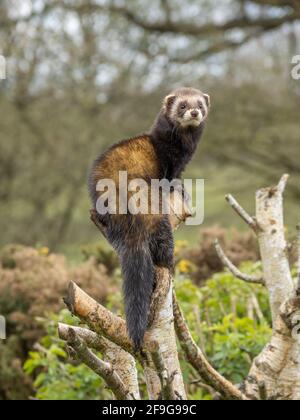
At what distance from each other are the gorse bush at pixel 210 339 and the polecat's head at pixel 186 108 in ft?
3.85

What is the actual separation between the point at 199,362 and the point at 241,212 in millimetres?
930

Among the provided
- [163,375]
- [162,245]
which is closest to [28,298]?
[162,245]

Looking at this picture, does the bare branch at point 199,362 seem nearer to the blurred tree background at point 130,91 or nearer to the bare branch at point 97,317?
the bare branch at point 97,317

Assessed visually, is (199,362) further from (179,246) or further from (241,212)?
(179,246)

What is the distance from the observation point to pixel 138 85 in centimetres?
1281

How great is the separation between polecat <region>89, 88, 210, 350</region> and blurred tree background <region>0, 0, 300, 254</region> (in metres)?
7.72

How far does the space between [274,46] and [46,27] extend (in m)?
3.85

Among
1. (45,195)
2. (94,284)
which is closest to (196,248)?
(94,284)

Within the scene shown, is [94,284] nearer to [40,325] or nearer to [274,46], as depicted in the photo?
[40,325]

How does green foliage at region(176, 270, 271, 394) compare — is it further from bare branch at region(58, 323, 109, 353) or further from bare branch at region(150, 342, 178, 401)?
bare branch at region(150, 342, 178, 401)

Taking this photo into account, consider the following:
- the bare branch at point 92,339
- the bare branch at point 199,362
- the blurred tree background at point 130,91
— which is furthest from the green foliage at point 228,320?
the blurred tree background at point 130,91

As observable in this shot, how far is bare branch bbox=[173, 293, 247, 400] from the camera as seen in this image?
10.3ft

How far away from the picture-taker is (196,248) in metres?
6.77

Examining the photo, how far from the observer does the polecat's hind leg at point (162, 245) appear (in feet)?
10.7
